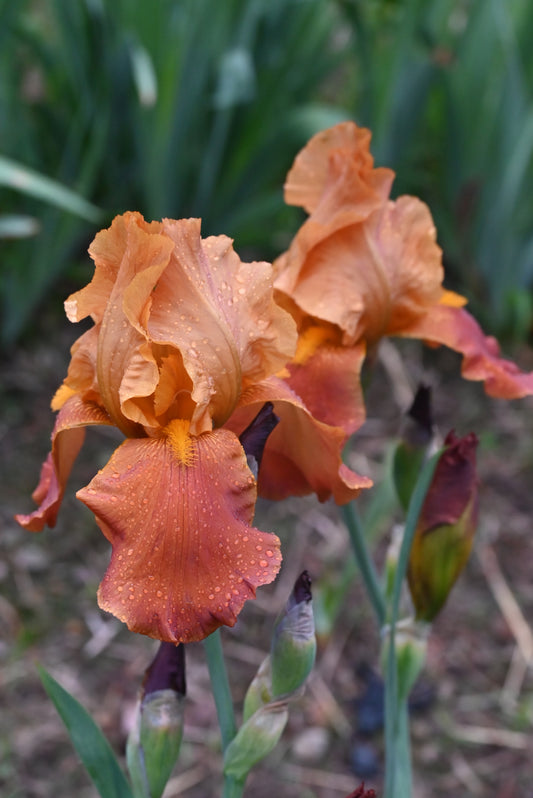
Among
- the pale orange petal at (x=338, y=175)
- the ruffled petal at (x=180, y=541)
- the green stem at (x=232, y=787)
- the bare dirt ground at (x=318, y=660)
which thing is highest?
the pale orange petal at (x=338, y=175)

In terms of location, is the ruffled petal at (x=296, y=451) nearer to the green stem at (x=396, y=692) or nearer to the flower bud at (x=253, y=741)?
the green stem at (x=396, y=692)

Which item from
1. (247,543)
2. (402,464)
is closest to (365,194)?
(402,464)

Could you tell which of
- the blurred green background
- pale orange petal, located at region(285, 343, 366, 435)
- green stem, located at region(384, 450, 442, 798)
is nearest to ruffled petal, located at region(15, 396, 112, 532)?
pale orange petal, located at region(285, 343, 366, 435)

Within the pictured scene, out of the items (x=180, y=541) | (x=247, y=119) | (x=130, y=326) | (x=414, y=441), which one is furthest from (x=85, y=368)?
(x=247, y=119)

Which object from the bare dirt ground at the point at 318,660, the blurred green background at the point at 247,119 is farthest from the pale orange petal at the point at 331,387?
the blurred green background at the point at 247,119

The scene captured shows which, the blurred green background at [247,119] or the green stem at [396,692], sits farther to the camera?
the blurred green background at [247,119]

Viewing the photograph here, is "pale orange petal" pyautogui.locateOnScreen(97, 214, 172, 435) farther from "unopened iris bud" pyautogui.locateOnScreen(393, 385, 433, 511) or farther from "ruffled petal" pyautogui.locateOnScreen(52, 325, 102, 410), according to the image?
"unopened iris bud" pyautogui.locateOnScreen(393, 385, 433, 511)

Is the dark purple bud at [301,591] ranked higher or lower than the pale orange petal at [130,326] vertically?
lower
